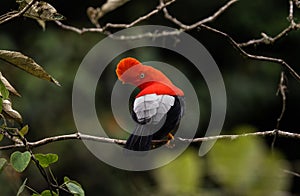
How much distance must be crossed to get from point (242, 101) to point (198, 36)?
0.80m

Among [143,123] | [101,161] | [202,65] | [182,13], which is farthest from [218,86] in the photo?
[143,123]

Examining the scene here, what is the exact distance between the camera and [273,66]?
643 centimetres

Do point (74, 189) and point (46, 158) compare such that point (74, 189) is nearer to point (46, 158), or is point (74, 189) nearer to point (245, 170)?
point (46, 158)

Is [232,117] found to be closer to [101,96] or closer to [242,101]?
[242,101]

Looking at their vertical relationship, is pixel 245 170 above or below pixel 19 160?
above

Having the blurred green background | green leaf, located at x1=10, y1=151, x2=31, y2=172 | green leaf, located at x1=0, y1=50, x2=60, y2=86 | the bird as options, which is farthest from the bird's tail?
the blurred green background

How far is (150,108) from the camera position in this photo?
2404mm

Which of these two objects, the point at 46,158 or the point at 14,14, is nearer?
the point at 46,158

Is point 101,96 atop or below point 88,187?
atop

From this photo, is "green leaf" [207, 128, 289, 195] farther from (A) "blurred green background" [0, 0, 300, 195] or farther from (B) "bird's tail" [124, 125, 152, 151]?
(A) "blurred green background" [0, 0, 300, 195]

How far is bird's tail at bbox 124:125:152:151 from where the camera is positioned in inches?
89.5

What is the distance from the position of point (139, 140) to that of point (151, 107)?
0.51 ft

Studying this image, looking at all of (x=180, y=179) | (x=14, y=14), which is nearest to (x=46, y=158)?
(x=14, y=14)

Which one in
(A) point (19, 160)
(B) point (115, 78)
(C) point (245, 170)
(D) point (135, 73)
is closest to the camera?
(C) point (245, 170)
